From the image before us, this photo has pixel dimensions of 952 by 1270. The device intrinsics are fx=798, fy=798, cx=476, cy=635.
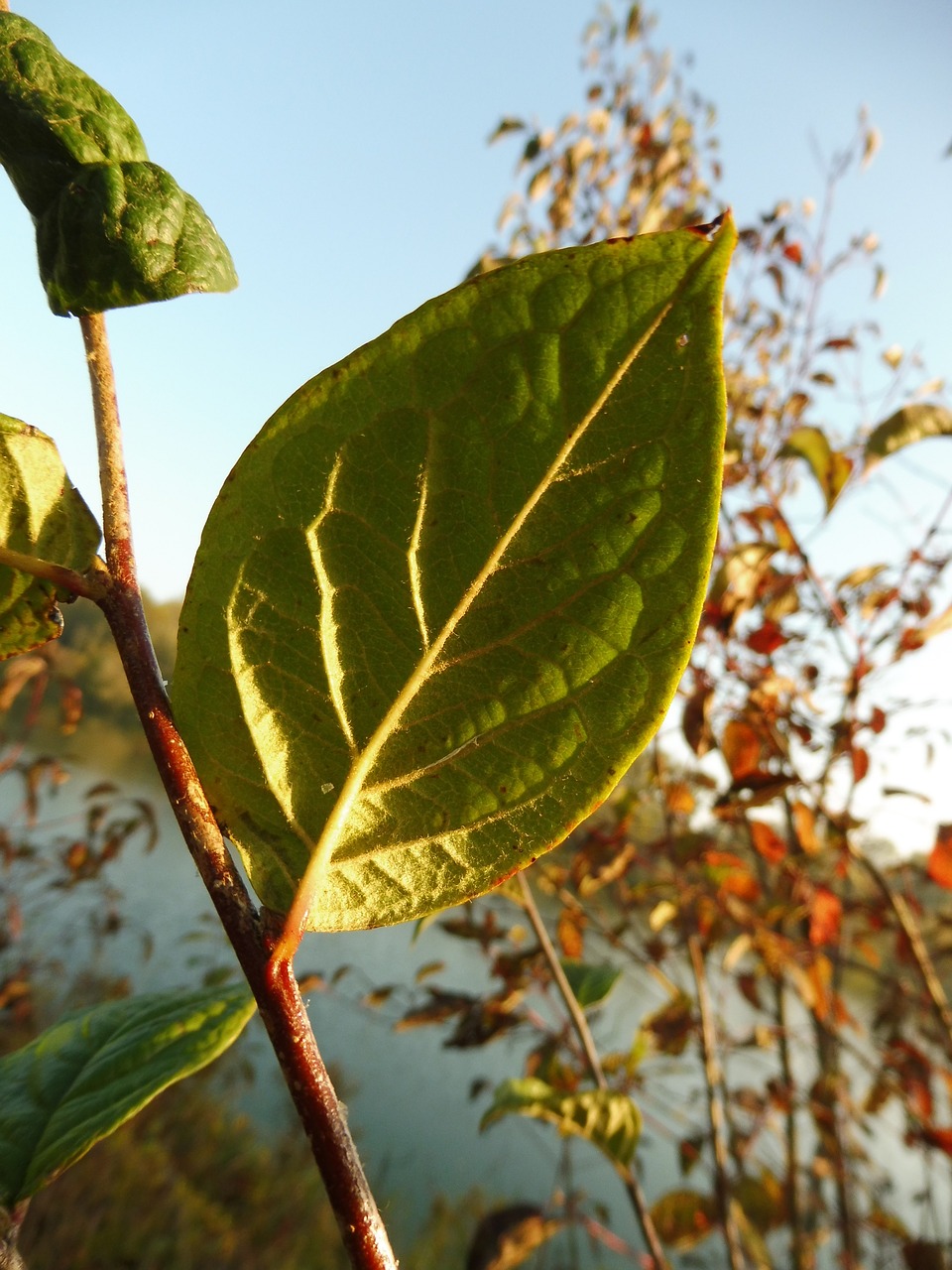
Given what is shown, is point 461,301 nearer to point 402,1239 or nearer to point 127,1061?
point 127,1061

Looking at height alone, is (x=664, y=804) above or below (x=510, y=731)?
above

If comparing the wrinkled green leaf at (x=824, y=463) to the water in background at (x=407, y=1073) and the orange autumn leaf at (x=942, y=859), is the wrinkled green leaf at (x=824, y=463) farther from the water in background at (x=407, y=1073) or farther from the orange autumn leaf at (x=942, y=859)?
the water in background at (x=407, y=1073)

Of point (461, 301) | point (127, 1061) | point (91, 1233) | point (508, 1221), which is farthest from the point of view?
point (91, 1233)

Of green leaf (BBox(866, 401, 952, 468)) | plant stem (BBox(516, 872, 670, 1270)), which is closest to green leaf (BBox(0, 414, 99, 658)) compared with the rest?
plant stem (BBox(516, 872, 670, 1270))

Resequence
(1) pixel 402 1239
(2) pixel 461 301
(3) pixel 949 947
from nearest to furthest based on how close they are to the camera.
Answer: (2) pixel 461 301, (3) pixel 949 947, (1) pixel 402 1239

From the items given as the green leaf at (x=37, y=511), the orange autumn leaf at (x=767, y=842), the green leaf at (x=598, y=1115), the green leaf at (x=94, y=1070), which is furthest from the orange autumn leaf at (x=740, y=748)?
the green leaf at (x=37, y=511)

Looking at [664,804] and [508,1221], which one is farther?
[664,804]

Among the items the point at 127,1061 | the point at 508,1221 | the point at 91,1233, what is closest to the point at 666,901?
the point at 508,1221
